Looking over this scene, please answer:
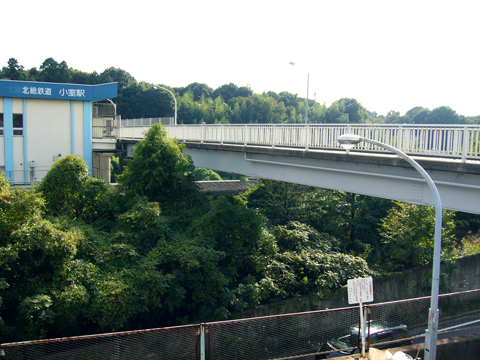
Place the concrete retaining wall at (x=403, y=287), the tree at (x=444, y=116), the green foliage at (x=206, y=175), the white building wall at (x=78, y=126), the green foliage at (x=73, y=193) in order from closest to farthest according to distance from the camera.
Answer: the concrete retaining wall at (x=403, y=287) < the green foliage at (x=73, y=193) < the white building wall at (x=78, y=126) < the green foliage at (x=206, y=175) < the tree at (x=444, y=116)

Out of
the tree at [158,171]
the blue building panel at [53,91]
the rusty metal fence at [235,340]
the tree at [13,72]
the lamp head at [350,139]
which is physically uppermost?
the tree at [13,72]

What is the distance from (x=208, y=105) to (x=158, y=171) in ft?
194

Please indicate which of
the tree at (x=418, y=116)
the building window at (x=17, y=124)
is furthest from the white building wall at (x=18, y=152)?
the tree at (x=418, y=116)

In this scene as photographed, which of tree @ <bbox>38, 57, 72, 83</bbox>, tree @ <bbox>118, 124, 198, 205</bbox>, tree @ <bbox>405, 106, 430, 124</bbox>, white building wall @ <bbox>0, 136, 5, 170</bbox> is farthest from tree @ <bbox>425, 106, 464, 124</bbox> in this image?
white building wall @ <bbox>0, 136, 5, 170</bbox>

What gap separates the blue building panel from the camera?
23328 millimetres

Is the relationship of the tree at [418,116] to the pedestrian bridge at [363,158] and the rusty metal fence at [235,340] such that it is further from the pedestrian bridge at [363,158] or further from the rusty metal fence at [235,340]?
the rusty metal fence at [235,340]

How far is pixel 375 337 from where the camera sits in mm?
10688

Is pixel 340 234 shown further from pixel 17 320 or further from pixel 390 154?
pixel 17 320

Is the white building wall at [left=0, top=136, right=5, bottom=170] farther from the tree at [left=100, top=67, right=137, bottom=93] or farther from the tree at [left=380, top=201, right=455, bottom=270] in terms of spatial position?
the tree at [left=100, top=67, right=137, bottom=93]

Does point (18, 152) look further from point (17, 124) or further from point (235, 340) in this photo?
point (235, 340)

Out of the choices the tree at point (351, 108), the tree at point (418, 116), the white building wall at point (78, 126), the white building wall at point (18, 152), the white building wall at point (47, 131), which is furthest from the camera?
the tree at point (418, 116)

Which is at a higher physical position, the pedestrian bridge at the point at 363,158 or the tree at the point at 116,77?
the tree at the point at 116,77

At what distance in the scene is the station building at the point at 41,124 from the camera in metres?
23.6

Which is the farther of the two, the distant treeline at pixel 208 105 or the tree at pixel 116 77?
the tree at pixel 116 77
